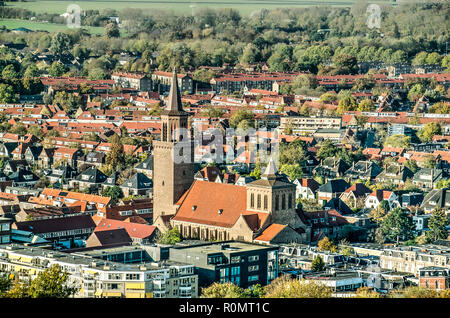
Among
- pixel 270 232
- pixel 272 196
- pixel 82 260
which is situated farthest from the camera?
pixel 272 196

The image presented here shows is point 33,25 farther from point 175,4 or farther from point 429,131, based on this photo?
point 429,131

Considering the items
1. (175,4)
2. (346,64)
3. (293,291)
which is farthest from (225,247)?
(175,4)

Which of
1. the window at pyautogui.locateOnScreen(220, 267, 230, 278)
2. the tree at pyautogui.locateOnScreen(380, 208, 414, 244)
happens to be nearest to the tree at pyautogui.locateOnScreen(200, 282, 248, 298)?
the window at pyautogui.locateOnScreen(220, 267, 230, 278)

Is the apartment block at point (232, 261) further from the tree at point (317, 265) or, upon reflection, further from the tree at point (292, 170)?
the tree at point (292, 170)

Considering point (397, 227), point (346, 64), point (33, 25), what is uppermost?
point (33, 25)
